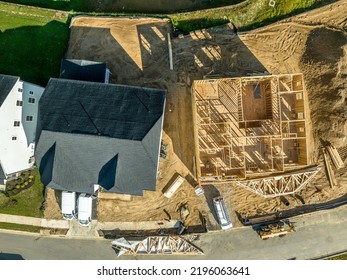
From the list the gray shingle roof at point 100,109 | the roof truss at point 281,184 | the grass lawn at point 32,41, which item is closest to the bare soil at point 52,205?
the gray shingle roof at point 100,109

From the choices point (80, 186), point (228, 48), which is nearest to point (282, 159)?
point (228, 48)

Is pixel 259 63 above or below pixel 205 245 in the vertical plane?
above

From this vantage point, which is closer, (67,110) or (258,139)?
(67,110)

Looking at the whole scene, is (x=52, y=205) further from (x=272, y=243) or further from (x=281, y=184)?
(x=281, y=184)

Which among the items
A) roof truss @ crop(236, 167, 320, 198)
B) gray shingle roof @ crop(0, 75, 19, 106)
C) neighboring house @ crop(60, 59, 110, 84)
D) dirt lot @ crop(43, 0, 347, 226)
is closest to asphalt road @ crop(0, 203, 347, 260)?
dirt lot @ crop(43, 0, 347, 226)

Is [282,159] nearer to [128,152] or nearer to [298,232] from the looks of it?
[298,232]

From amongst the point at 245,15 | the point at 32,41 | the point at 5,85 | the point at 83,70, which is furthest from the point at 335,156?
the point at 32,41
